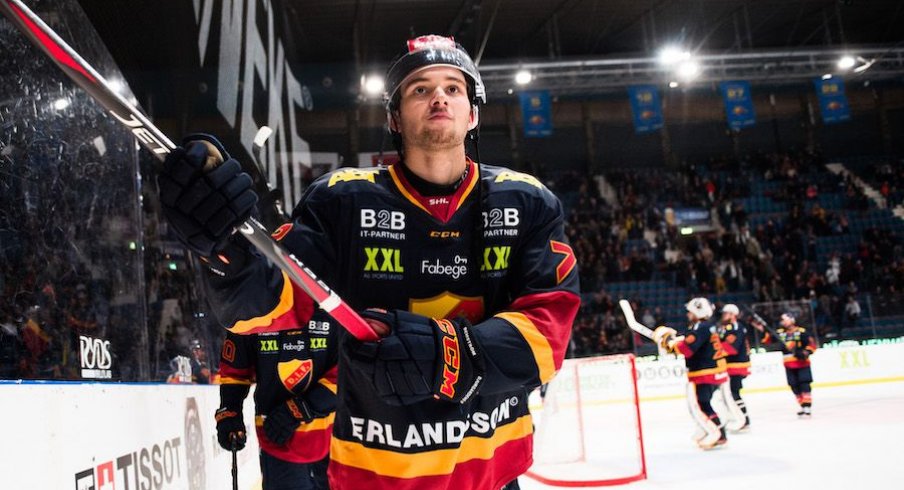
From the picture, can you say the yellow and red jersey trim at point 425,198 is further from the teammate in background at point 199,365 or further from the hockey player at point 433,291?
the teammate in background at point 199,365

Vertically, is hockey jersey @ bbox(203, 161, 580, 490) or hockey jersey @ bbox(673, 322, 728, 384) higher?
hockey jersey @ bbox(203, 161, 580, 490)

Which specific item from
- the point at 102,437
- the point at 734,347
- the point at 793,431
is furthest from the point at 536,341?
the point at 793,431

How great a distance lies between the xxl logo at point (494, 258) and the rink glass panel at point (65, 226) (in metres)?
1.06

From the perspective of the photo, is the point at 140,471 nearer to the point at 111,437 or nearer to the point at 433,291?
the point at 111,437

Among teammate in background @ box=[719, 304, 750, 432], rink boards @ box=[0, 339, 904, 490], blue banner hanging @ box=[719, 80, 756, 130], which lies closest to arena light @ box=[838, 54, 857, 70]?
blue banner hanging @ box=[719, 80, 756, 130]

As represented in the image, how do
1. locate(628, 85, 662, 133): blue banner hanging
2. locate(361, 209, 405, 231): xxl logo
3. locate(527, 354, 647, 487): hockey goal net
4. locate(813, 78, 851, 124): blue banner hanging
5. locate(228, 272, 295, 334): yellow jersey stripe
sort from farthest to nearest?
locate(813, 78, 851, 124): blue banner hanging < locate(628, 85, 662, 133): blue banner hanging < locate(527, 354, 647, 487): hockey goal net < locate(361, 209, 405, 231): xxl logo < locate(228, 272, 295, 334): yellow jersey stripe

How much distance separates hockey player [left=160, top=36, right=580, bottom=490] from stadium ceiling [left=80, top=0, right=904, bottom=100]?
41.9 ft

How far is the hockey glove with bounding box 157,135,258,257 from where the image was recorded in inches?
47.7

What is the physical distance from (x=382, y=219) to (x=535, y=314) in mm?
399

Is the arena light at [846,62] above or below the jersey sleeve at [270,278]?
above

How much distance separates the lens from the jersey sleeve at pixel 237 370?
3.30 m

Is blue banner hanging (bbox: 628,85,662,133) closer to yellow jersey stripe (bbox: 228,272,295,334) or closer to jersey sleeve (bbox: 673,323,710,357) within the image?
jersey sleeve (bbox: 673,323,710,357)

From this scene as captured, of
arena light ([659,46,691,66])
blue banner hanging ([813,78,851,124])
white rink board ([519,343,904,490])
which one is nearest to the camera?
white rink board ([519,343,904,490])

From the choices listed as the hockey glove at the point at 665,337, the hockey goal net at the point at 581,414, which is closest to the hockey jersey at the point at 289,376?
the hockey goal net at the point at 581,414
